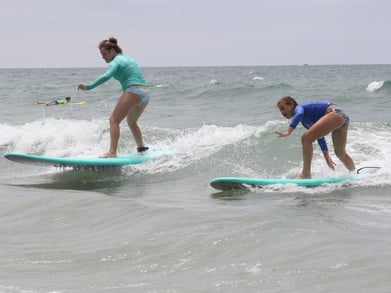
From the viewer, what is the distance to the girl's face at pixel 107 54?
8469mm

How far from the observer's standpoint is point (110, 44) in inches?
335

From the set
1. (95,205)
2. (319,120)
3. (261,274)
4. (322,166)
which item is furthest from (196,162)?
(261,274)

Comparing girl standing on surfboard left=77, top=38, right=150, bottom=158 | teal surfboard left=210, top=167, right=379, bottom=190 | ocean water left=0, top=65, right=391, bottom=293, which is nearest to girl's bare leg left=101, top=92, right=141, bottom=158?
girl standing on surfboard left=77, top=38, right=150, bottom=158

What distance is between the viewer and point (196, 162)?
964 cm

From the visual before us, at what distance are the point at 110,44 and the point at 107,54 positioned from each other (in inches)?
Result: 5.6

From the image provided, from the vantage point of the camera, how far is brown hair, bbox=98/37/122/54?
8.46 metres

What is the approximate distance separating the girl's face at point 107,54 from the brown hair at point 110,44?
0.04 m

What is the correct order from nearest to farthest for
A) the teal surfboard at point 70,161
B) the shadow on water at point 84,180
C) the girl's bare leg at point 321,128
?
the girl's bare leg at point 321,128, the shadow on water at point 84,180, the teal surfboard at point 70,161

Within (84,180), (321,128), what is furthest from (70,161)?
(321,128)

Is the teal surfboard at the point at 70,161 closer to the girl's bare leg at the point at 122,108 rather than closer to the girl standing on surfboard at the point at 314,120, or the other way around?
the girl's bare leg at the point at 122,108

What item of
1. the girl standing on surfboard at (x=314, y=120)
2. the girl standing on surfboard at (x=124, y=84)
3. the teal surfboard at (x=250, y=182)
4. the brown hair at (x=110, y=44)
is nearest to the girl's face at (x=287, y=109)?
the girl standing on surfboard at (x=314, y=120)

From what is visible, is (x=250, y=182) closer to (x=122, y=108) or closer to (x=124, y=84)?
(x=122, y=108)

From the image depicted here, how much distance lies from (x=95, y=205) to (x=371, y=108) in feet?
45.1

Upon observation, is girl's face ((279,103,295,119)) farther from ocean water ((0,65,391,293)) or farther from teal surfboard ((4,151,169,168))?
teal surfboard ((4,151,169,168))
